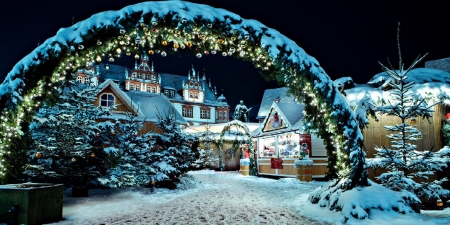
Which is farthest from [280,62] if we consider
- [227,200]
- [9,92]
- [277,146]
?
[277,146]

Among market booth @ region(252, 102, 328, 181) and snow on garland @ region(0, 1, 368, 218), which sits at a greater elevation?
snow on garland @ region(0, 1, 368, 218)

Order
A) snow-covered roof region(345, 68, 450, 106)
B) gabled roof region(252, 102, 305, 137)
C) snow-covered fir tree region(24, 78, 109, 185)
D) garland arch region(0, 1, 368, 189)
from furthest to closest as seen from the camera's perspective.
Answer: gabled roof region(252, 102, 305, 137), snow-covered fir tree region(24, 78, 109, 185), snow-covered roof region(345, 68, 450, 106), garland arch region(0, 1, 368, 189)

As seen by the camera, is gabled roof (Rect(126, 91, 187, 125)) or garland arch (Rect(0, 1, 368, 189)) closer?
garland arch (Rect(0, 1, 368, 189))

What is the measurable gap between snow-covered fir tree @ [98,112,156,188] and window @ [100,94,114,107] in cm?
747

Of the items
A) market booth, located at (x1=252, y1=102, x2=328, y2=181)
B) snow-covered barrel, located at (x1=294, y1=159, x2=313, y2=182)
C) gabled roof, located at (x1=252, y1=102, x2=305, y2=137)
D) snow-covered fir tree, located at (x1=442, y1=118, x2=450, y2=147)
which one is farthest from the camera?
gabled roof, located at (x1=252, y1=102, x2=305, y2=137)

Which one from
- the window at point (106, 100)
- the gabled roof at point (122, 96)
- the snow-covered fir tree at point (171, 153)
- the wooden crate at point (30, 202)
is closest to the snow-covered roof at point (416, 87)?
the snow-covered fir tree at point (171, 153)

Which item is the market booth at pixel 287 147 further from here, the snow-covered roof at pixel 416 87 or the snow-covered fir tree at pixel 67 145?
the snow-covered fir tree at pixel 67 145

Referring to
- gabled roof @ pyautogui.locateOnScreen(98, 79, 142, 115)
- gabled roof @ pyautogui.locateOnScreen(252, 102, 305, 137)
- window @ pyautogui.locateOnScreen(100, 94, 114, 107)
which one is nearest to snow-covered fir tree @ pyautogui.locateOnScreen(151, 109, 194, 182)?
gabled roof @ pyautogui.locateOnScreen(98, 79, 142, 115)

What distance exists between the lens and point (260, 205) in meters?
8.73

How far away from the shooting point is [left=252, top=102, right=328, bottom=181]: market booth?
17.2 meters

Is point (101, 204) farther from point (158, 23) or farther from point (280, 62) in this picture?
point (280, 62)

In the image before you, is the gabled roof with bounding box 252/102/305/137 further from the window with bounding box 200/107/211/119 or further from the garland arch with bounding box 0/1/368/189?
the window with bounding box 200/107/211/119

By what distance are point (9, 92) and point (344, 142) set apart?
25.3 ft

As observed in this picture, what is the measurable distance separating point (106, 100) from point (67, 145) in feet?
32.0
